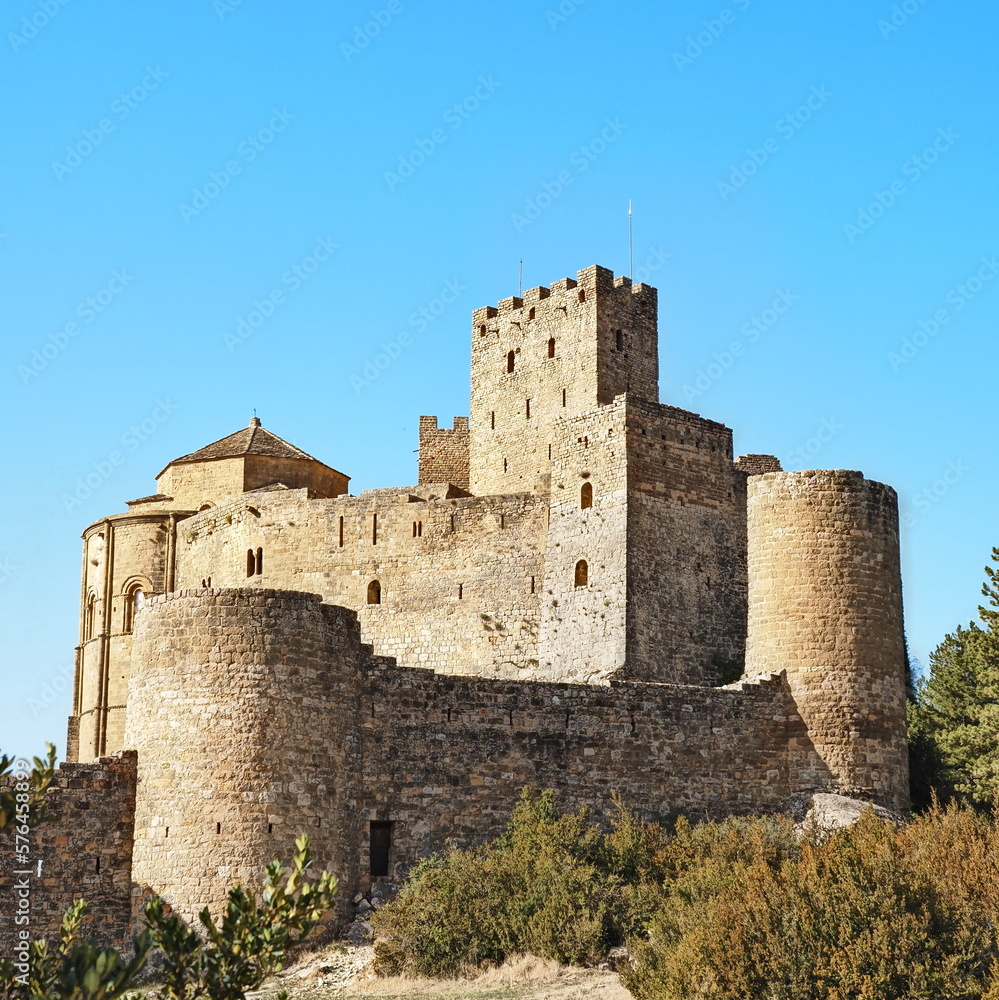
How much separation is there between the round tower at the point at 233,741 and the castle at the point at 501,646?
36 mm

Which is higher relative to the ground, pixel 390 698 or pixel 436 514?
pixel 436 514

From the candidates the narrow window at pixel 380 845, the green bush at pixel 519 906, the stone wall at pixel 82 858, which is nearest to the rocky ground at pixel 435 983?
the green bush at pixel 519 906

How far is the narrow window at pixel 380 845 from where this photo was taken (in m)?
21.6

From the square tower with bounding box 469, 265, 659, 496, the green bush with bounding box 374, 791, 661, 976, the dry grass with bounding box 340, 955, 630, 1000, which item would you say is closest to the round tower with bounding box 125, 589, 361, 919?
the green bush with bounding box 374, 791, 661, 976

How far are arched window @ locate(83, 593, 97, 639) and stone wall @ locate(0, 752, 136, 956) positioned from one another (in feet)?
59.3

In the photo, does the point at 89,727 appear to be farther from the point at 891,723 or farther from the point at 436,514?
the point at 891,723

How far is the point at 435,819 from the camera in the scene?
21844 millimetres

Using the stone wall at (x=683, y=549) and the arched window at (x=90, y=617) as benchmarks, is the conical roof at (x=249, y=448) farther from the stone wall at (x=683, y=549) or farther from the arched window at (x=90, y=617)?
the stone wall at (x=683, y=549)

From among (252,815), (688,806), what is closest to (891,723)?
(688,806)

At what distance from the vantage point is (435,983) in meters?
19.2

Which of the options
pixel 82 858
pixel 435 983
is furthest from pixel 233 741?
pixel 435 983

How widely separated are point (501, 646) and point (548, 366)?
751 cm

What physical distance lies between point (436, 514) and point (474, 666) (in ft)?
11.3

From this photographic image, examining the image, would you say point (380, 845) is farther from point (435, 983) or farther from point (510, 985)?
point (510, 985)
